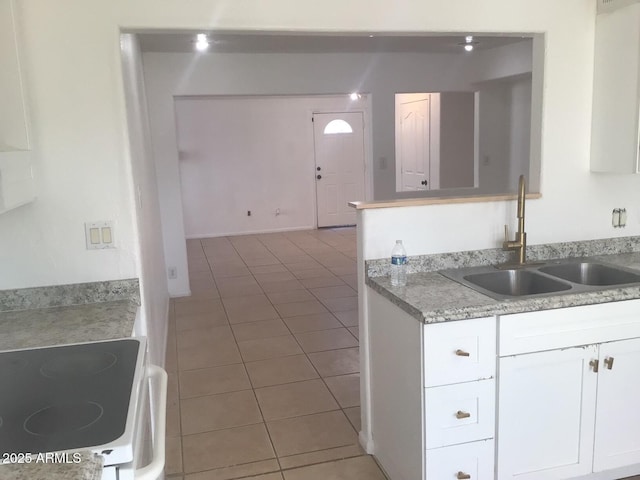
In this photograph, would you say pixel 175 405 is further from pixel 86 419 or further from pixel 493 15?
pixel 493 15

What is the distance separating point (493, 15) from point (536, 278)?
115cm

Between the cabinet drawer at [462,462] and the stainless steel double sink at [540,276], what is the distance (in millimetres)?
647

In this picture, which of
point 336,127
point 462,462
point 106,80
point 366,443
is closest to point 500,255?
point 462,462

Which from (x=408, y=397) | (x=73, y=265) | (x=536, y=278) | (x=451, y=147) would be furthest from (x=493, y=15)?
(x=451, y=147)

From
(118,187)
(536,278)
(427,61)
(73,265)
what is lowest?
(536,278)

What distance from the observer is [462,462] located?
2.05 m

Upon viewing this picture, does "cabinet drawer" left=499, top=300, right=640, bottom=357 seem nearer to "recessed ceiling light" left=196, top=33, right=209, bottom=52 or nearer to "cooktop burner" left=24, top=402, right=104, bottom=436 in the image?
"cooktop burner" left=24, top=402, right=104, bottom=436

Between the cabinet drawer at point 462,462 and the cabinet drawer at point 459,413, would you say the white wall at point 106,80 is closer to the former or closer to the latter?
the cabinet drawer at point 459,413

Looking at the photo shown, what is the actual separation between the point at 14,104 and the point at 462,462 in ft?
6.59

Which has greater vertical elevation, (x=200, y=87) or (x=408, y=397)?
(x=200, y=87)

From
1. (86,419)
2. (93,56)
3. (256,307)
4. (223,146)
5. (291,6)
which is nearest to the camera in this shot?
(86,419)

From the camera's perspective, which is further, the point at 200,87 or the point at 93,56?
the point at 200,87

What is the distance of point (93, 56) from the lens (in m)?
2.03

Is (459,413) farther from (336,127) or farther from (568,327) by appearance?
(336,127)
